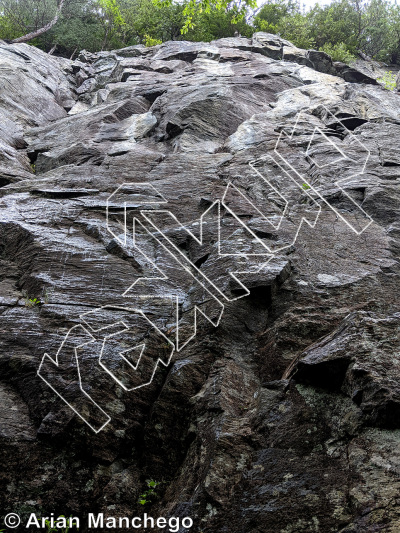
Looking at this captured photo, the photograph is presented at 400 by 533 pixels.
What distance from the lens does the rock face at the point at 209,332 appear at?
439 centimetres

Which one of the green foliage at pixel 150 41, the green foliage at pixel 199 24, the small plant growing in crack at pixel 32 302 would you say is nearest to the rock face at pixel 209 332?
the small plant growing in crack at pixel 32 302

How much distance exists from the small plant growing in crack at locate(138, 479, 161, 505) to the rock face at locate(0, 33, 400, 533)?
0.06 meters

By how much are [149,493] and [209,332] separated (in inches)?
88.6

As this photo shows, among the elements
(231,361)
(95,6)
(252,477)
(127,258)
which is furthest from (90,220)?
(95,6)

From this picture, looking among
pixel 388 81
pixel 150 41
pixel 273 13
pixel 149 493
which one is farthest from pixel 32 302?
pixel 273 13

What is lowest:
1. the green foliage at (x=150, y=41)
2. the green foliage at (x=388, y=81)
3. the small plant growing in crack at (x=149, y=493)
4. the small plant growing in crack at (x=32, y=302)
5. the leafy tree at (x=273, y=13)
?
the small plant growing in crack at (x=149, y=493)

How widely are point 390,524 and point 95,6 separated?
3958cm

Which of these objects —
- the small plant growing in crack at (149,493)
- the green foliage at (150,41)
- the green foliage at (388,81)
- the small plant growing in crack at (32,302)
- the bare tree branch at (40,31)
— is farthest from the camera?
the green foliage at (150,41)

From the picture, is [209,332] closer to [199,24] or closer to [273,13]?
[199,24]

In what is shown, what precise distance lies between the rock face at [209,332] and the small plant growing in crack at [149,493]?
60mm

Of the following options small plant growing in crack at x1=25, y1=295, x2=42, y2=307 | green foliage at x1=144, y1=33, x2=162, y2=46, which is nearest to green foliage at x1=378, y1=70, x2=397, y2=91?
green foliage at x1=144, y1=33, x2=162, y2=46

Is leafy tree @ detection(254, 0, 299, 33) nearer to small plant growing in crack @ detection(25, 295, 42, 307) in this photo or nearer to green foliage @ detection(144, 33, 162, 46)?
green foliage @ detection(144, 33, 162, 46)

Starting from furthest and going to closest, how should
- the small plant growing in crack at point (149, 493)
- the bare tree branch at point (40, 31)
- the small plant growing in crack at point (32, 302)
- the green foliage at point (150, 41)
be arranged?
1. the green foliage at point (150, 41)
2. the bare tree branch at point (40, 31)
3. the small plant growing in crack at point (32, 302)
4. the small plant growing in crack at point (149, 493)

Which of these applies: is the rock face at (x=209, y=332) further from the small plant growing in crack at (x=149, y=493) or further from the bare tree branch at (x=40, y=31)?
the bare tree branch at (x=40, y=31)
